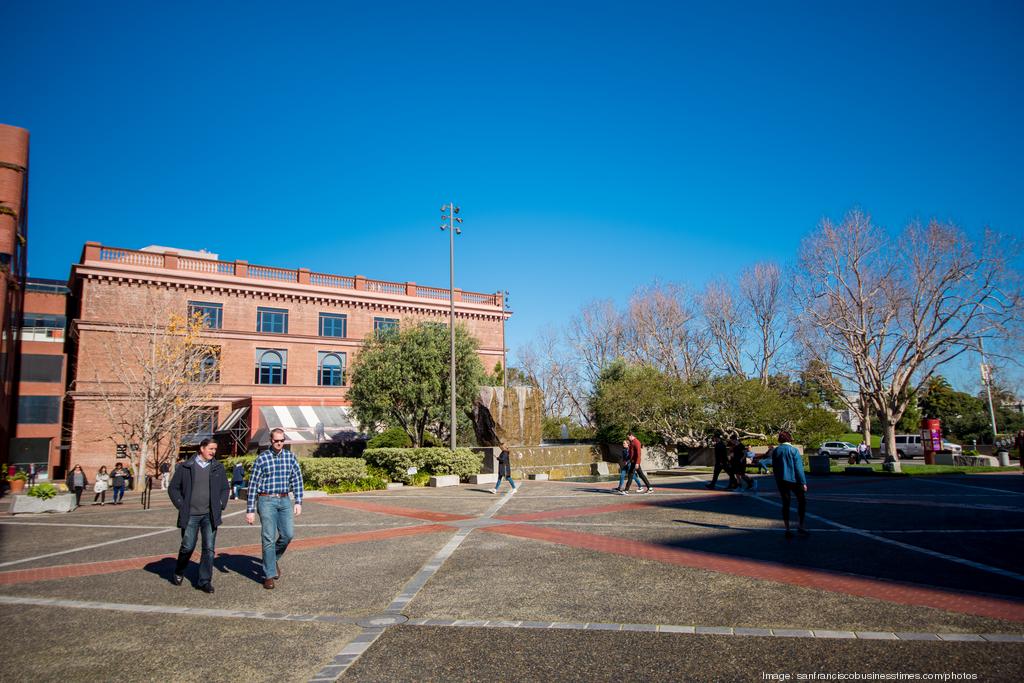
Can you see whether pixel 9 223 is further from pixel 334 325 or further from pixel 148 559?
pixel 148 559

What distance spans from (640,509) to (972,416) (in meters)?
61.6

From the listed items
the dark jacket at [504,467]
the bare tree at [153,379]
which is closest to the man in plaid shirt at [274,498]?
the dark jacket at [504,467]

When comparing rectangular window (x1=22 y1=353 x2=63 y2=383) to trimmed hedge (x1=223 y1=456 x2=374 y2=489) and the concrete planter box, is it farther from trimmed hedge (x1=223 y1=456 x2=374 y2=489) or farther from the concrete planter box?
trimmed hedge (x1=223 y1=456 x2=374 y2=489)

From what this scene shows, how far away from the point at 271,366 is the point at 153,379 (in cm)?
1138

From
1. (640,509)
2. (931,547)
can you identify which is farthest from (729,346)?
(931,547)

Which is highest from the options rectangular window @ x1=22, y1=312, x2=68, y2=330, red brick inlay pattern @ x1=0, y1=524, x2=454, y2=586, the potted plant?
rectangular window @ x1=22, y1=312, x2=68, y2=330

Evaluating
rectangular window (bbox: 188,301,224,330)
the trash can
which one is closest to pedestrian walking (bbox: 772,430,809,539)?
the trash can

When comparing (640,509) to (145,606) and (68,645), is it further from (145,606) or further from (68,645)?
(68,645)

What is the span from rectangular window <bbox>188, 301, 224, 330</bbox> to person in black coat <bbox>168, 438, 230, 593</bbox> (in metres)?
34.9

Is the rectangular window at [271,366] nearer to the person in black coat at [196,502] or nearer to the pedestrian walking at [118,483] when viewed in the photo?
the pedestrian walking at [118,483]

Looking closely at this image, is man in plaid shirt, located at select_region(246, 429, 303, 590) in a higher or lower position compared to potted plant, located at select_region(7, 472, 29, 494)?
higher

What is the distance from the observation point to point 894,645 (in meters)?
4.73

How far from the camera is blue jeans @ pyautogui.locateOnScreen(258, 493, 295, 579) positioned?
7.31 m

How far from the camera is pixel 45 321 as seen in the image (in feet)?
147
